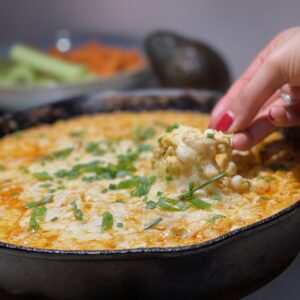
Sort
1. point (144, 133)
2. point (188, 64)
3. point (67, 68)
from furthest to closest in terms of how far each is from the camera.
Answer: point (67, 68) → point (188, 64) → point (144, 133)

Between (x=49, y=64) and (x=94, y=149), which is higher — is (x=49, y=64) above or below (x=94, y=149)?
below

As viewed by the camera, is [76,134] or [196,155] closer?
[196,155]

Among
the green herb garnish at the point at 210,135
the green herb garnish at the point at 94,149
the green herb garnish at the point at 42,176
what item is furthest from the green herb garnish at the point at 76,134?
the green herb garnish at the point at 210,135

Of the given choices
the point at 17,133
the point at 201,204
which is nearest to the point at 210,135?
the point at 201,204

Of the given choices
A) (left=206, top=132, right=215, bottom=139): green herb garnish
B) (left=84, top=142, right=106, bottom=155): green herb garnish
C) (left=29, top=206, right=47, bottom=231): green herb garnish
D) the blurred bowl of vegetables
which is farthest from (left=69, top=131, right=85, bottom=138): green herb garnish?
(left=206, top=132, right=215, bottom=139): green herb garnish

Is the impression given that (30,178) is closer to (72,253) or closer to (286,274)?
(72,253)

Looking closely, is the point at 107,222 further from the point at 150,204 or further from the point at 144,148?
the point at 144,148
